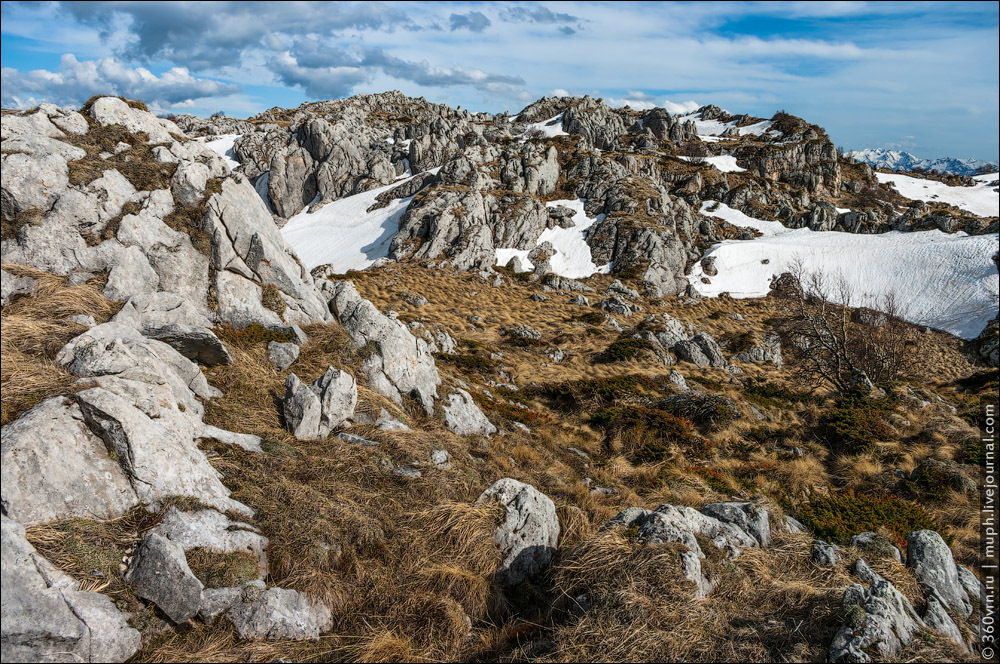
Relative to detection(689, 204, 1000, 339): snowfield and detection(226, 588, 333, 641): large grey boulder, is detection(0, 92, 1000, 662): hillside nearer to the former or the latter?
detection(226, 588, 333, 641): large grey boulder

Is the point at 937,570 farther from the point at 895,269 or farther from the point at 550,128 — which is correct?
the point at 550,128

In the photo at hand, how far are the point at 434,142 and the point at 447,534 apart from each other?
8078 centimetres

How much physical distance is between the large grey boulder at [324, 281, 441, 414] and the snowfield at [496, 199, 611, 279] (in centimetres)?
3778

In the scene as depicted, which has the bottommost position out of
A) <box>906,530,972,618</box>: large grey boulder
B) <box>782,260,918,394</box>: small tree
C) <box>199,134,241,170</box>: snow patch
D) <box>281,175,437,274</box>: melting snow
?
<box>782,260,918,394</box>: small tree

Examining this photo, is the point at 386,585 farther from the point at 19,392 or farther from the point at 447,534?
the point at 19,392

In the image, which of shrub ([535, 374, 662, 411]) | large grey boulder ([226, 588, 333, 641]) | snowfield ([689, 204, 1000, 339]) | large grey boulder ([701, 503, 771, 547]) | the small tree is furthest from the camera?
snowfield ([689, 204, 1000, 339])

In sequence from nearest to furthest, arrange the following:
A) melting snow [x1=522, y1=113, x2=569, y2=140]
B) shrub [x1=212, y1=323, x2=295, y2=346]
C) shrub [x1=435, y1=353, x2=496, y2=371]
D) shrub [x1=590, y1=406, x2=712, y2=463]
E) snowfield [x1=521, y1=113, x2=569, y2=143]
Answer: shrub [x1=212, y1=323, x2=295, y2=346], shrub [x1=590, y1=406, x2=712, y2=463], shrub [x1=435, y1=353, x2=496, y2=371], snowfield [x1=521, y1=113, x2=569, y2=143], melting snow [x1=522, y1=113, x2=569, y2=140]

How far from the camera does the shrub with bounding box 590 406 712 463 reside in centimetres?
1528

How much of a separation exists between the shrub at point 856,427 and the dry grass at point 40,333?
877 inches

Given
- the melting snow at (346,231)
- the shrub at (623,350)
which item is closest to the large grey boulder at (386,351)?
the shrub at (623,350)

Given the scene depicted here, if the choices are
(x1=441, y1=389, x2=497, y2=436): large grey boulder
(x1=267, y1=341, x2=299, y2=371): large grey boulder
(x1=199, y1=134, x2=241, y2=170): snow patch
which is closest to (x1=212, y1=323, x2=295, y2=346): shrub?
(x1=267, y1=341, x2=299, y2=371): large grey boulder

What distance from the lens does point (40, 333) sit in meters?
7.66

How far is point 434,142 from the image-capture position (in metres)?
78.6

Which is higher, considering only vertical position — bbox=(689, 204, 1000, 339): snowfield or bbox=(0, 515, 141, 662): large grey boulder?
bbox=(0, 515, 141, 662): large grey boulder
